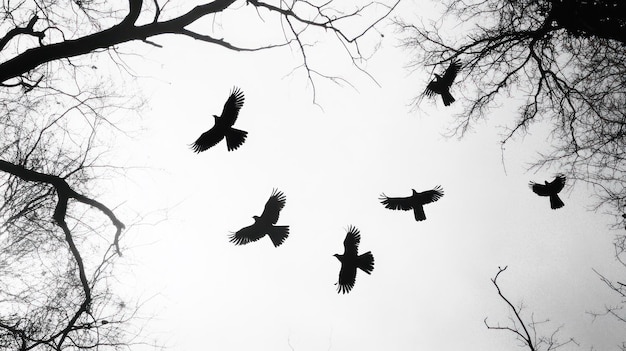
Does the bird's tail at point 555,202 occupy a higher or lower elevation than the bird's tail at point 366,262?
higher

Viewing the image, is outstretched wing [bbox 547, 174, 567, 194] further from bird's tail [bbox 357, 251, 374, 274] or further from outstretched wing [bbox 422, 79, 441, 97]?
bird's tail [bbox 357, 251, 374, 274]

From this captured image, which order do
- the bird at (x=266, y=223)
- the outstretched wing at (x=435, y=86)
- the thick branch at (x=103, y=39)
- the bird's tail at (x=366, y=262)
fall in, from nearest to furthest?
the thick branch at (x=103, y=39), the bird at (x=266, y=223), the bird's tail at (x=366, y=262), the outstretched wing at (x=435, y=86)

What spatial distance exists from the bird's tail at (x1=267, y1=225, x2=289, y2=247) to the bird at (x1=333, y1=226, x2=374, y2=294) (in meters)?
0.78

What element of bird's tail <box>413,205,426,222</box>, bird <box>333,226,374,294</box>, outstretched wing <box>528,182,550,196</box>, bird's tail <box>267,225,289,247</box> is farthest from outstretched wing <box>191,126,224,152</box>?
outstretched wing <box>528,182,550,196</box>

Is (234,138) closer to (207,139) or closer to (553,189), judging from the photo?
(207,139)

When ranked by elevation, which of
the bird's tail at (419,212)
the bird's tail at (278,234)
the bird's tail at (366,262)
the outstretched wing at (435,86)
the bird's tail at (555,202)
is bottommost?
the bird's tail at (366,262)

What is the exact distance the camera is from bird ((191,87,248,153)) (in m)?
4.53

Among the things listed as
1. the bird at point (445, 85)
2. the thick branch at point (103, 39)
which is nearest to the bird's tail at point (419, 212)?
the bird at point (445, 85)

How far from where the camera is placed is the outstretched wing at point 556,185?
234 inches

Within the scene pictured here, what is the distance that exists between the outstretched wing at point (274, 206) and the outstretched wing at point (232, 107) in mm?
1130

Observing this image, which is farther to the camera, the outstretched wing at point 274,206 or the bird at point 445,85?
the bird at point 445,85

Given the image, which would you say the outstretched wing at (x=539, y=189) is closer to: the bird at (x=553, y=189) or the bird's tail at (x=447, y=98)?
the bird at (x=553, y=189)

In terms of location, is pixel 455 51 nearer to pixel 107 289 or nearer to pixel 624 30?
pixel 624 30

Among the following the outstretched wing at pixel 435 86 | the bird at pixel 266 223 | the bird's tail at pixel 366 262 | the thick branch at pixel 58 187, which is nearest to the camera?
the thick branch at pixel 58 187
